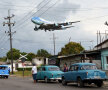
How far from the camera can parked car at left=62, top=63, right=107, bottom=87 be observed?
1677 cm

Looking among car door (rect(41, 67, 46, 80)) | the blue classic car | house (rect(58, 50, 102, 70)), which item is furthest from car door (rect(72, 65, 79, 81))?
house (rect(58, 50, 102, 70))

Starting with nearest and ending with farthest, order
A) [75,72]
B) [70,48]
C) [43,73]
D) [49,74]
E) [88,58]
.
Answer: [75,72] → [49,74] → [43,73] → [88,58] → [70,48]

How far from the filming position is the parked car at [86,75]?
55.0ft

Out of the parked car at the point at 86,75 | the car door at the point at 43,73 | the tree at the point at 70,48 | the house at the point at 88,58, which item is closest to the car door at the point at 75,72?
the parked car at the point at 86,75

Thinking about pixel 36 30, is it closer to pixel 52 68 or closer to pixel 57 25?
pixel 57 25

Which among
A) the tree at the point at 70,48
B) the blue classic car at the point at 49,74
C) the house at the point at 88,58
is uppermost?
the tree at the point at 70,48

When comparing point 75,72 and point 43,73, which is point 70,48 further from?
point 75,72

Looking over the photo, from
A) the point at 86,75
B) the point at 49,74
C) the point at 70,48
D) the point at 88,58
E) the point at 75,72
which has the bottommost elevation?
the point at 49,74

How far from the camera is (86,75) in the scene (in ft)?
54.7

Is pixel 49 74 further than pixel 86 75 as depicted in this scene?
Yes

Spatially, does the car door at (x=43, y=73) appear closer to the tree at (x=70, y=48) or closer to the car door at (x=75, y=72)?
the car door at (x=75, y=72)

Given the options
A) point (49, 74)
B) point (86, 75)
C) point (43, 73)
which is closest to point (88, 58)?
point (43, 73)

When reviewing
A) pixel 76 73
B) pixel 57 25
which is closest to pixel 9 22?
pixel 57 25

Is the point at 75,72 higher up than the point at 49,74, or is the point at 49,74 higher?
the point at 75,72
